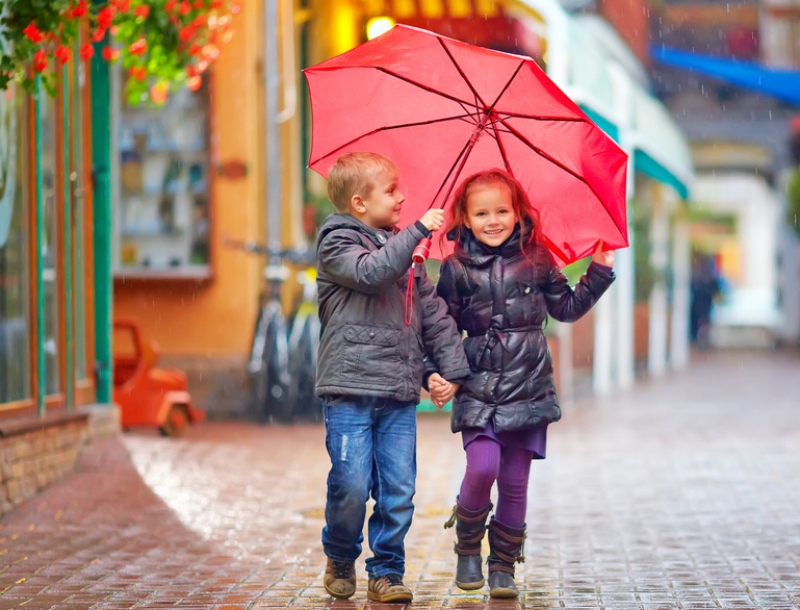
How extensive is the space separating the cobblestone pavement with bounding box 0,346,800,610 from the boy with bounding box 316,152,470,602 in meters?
0.24

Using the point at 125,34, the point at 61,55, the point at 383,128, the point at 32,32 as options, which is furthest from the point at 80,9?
the point at 383,128

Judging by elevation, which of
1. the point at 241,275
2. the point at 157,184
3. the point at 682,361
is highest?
the point at 157,184

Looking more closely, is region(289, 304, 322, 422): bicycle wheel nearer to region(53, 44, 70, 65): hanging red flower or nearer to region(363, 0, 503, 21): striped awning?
region(363, 0, 503, 21): striped awning

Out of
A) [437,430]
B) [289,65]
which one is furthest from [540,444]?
[289,65]

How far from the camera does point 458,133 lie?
5348 mm

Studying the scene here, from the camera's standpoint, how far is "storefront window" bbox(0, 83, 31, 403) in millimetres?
7734

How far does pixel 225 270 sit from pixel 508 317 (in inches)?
309

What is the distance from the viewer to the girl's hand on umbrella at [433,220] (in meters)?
4.83

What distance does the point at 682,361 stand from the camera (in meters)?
24.0

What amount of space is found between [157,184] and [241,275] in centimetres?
114

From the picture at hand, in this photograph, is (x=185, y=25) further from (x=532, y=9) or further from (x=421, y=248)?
(x=532, y=9)

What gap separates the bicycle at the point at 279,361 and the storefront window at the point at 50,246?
3220 mm

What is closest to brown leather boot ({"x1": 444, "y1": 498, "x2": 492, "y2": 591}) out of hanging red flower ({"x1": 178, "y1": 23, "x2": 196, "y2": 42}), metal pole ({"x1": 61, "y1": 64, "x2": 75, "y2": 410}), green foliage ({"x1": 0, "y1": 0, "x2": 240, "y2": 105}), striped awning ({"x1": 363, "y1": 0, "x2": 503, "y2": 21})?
green foliage ({"x1": 0, "y1": 0, "x2": 240, "y2": 105})

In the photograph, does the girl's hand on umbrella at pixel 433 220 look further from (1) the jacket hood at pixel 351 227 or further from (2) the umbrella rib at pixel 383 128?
(2) the umbrella rib at pixel 383 128
